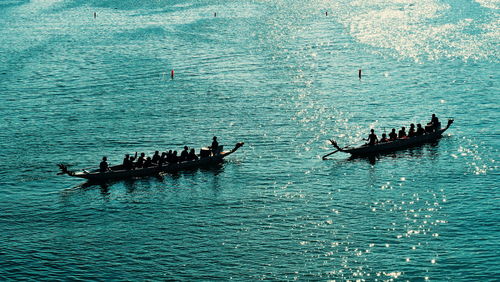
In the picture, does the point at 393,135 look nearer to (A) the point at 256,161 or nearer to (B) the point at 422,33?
(A) the point at 256,161

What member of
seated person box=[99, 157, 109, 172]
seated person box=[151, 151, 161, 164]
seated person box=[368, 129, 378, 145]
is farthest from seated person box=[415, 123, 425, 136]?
seated person box=[99, 157, 109, 172]

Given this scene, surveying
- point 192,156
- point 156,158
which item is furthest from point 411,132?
point 156,158

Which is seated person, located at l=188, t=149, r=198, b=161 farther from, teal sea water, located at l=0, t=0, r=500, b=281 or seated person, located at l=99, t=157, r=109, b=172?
seated person, located at l=99, t=157, r=109, b=172

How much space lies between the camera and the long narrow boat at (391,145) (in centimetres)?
7219

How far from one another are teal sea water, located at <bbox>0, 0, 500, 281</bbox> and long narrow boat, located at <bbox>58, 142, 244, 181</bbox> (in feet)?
3.72

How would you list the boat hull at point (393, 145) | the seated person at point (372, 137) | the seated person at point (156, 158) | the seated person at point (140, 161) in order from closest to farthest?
the seated person at point (140, 161) → the seated person at point (156, 158) → the boat hull at point (393, 145) → the seated person at point (372, 137)

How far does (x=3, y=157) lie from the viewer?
73.9m

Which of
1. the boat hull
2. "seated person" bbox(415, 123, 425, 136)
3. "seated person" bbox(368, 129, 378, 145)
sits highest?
"seated person" bbox(415, 123, 425, 136)

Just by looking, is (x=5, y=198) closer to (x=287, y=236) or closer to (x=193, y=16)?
(x=287, y=236)

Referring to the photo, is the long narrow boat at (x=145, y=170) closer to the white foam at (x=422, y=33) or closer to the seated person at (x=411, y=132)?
the seated person at (x=411, y=132)

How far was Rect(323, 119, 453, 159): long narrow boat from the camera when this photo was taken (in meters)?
72.2

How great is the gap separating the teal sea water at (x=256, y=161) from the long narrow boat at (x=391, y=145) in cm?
134

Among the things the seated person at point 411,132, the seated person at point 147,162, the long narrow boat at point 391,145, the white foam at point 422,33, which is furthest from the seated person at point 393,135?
the white foam at point 422,33

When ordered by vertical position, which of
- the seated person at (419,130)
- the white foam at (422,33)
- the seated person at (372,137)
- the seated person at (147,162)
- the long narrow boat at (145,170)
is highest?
the white foam at (422,33)
